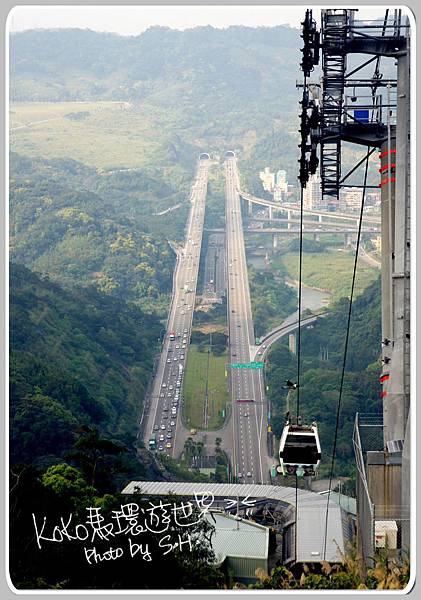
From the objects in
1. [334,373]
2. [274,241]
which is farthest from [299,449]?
[274,241]

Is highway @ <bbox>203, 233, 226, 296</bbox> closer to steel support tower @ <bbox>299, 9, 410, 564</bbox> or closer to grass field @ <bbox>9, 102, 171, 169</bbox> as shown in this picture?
grass field @ <bbox>9, 102, 171, 169</bbox>

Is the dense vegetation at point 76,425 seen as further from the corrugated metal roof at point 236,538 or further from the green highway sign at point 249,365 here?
the green highway sign at point 249,365

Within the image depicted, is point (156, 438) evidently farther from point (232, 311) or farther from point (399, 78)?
point (399, 78)

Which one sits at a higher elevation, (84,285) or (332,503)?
(84,285)

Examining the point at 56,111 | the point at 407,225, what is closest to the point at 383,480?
the point at 407,225

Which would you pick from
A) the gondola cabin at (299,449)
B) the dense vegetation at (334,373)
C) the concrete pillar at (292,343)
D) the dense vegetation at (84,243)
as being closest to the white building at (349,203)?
the dense vegetation at (84,243)

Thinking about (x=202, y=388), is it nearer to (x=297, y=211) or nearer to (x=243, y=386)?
(x=243, y=386)
